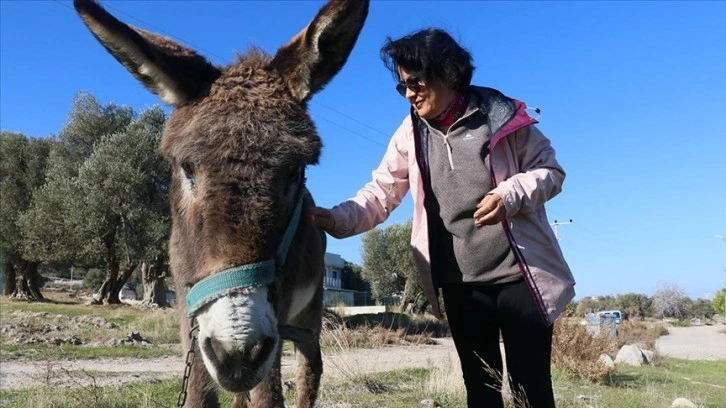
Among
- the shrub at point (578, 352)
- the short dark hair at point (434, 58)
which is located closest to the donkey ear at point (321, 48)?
the short dark hair at point (434, 58)

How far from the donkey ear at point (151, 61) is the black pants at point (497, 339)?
182 cm

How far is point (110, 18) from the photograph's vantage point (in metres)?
2.58

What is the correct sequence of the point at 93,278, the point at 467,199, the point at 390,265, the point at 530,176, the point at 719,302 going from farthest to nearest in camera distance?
the point at 719,302 → the point at 93,278 → the point at 390,265 → the point at 467,199 → the point at 530,176

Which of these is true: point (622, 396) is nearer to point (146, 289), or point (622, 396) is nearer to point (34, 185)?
point (146, 289)

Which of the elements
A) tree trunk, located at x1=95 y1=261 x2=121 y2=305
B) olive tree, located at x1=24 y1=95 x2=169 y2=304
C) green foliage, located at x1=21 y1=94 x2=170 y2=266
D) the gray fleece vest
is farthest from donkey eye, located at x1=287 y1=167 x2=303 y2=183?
tree trunk, located at x1=95 y1=261 x2=121 y2=305

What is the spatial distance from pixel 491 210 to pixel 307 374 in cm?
263

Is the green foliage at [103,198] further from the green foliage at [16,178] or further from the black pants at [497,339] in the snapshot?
the black pants at [497,339]

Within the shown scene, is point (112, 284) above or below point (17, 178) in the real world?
below

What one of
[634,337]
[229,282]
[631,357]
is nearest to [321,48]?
[229,282]

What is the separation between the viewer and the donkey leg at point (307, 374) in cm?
448

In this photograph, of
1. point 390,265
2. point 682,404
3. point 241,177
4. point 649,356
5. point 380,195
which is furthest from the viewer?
point 390,265

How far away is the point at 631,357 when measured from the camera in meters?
14.5

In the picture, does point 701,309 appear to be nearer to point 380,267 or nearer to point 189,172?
point 380,267

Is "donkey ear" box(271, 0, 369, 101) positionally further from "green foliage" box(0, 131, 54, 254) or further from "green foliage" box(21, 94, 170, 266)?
"green foliage" box(0, 131, 54, 254)
